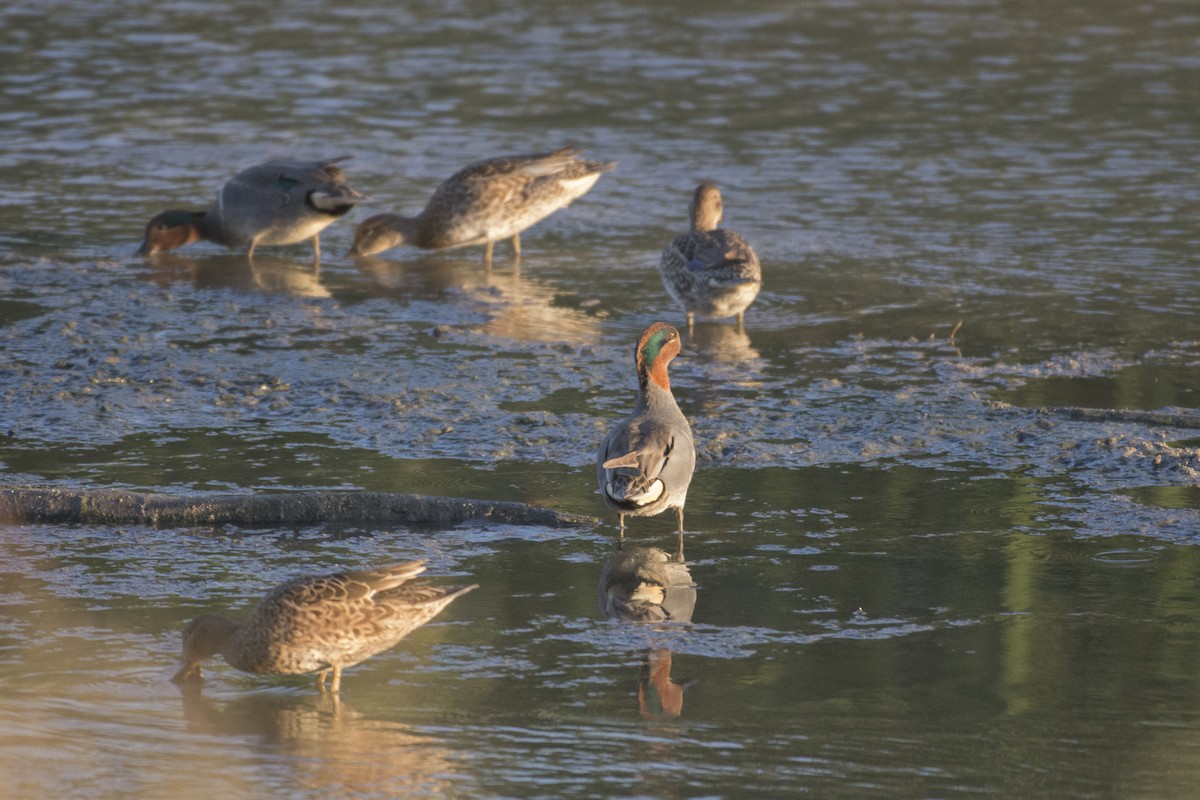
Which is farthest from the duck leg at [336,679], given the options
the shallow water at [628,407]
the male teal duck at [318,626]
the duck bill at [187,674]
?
the duck bill at [187,674]

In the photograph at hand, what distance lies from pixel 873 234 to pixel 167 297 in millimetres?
5523

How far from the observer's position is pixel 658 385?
8.27 metres

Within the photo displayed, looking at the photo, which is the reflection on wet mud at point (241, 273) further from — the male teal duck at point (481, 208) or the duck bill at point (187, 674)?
the duck bill at point (187, 674)

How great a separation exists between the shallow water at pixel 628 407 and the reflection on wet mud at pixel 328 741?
2 cm

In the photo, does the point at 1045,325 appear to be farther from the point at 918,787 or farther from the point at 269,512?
the point at 918,787

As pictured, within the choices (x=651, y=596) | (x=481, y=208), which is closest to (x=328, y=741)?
(x=651, y=596)

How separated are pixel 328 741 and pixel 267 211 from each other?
28.8ft

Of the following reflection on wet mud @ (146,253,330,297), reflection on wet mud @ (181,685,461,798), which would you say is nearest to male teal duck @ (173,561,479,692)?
reflection on wet mud @ (181,685,461,798)

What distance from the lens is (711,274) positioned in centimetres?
1144

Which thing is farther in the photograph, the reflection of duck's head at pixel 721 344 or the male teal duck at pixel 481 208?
the male teal duck at pixel 481 208

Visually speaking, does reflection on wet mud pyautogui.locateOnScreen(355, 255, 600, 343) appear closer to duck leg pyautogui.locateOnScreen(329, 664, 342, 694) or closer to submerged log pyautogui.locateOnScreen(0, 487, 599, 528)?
submerged log pyautogui.locateOnScreen(0, 487, 599, 528)

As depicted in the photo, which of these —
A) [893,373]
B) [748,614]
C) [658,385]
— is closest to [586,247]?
[893,373]

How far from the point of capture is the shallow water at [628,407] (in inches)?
225

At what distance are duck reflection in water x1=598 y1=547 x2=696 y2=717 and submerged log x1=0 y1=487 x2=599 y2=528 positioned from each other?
23.5 inches
